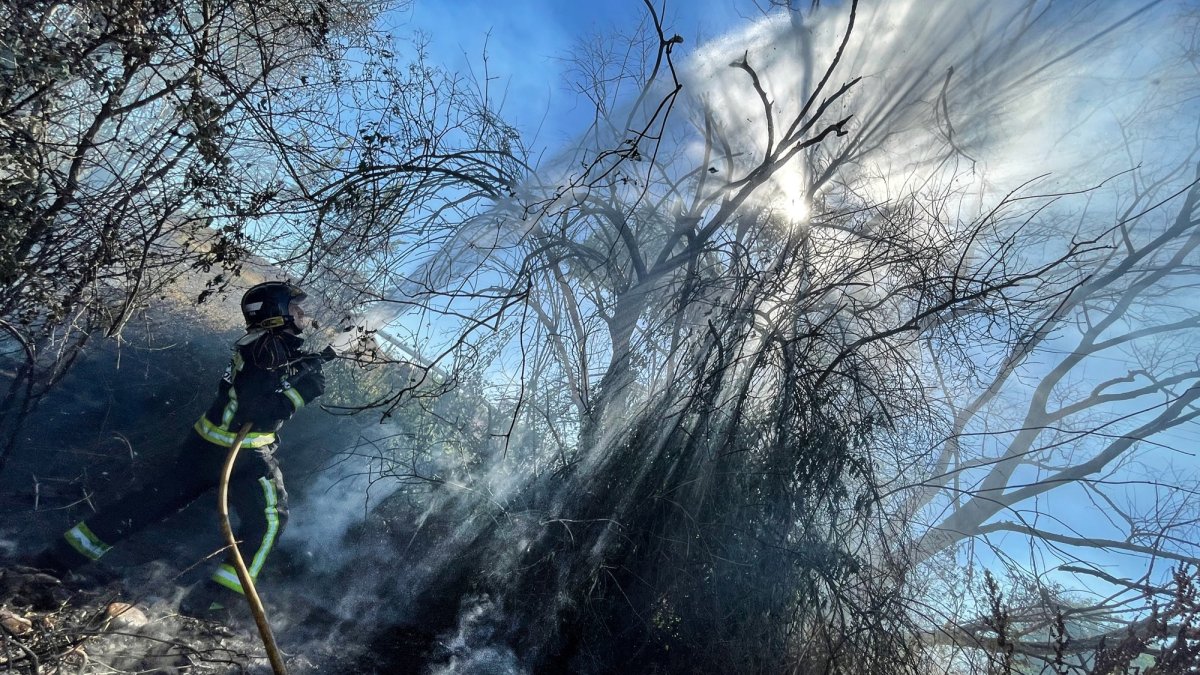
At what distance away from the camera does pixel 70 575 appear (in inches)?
179

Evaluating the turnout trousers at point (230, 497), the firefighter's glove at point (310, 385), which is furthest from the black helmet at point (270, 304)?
the turnout trousers at point (230, 497)

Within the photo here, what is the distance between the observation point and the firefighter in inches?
188

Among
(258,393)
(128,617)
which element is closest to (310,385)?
(258,393)

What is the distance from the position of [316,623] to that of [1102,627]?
23.1 feet

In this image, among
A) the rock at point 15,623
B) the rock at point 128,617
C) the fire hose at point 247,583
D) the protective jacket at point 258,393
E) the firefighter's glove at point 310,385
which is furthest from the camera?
the firefighter's glove at point 310,385

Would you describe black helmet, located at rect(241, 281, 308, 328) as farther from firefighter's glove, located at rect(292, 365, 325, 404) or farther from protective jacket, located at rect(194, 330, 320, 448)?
firefighter's glove, located at rect(292, 365, 325, 404)

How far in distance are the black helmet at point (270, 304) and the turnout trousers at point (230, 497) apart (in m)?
0.97

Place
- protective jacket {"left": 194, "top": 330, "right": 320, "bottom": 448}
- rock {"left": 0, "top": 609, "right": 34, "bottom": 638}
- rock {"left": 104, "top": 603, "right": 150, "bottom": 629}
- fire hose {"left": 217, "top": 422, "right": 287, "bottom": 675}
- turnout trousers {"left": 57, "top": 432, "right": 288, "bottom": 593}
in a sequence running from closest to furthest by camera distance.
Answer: rock {"left": 0, "top": 609, "right": 34, "bottom": 638}, fire hose {"left": 217, "top": 422, "right": 287, "bottom": 675}, rock {"left": 104, "top": 603, "right": 150, "bottom": 629}, turnout trousers {"left": 57, "top": 432, "right": 288, "bottom": 593}, protective jacket {"left": 194, "top": 330, "right": 320, "bottom": 448}

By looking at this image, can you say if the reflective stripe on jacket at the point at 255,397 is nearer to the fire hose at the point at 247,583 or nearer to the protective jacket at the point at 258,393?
the protective jacket at the point at 258,393

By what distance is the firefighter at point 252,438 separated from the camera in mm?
4781

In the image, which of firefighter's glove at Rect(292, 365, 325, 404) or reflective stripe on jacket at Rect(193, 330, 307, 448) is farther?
firefighter's glove at Rect(292, 365, 325, 404)

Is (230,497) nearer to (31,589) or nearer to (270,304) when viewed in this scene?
(31,589)

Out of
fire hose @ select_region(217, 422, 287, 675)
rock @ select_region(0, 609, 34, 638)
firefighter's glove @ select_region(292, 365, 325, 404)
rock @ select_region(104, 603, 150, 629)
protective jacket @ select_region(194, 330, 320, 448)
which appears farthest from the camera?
firefighter's glove @ select_region(292, 365, 325, 404)

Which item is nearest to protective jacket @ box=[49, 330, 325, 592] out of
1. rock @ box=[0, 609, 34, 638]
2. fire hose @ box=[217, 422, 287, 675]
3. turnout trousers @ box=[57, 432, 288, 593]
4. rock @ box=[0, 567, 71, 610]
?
turnout trousers @ box=[57, 432, 288, 593]
